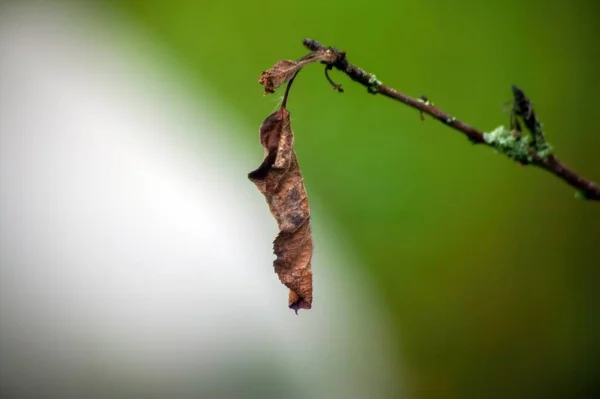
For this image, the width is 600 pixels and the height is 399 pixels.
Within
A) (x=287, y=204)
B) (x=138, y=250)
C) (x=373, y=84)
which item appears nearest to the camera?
(x=373, y=84)

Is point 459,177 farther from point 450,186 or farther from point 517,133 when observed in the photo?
point 517,133

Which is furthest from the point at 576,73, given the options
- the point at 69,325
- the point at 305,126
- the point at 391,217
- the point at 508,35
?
the point at 69,325

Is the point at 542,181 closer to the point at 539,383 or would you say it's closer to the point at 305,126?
the point at 539,383

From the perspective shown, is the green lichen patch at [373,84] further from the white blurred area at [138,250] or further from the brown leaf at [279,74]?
the white blurred area at [138,250]

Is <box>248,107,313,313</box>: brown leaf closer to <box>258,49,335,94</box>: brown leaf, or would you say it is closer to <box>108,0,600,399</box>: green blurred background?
<box>258,49,335,94</box>: brown leaf

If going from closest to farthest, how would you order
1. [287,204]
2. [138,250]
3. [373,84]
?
[373,84] < [287,204] < [138,250]

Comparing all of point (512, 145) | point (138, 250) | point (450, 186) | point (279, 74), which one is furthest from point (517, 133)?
point (138, 250)

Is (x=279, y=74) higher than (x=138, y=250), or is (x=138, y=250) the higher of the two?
(x=138, y=250)
